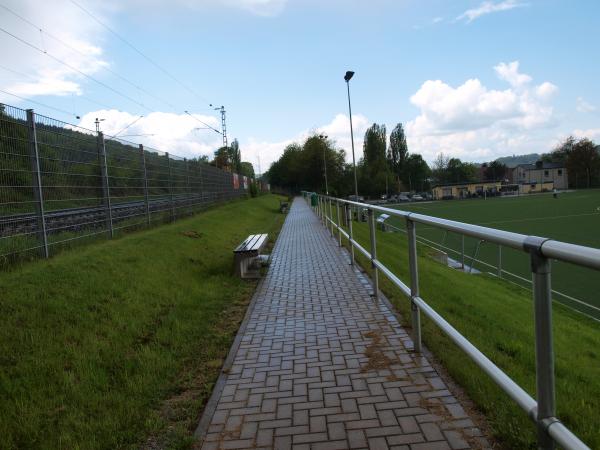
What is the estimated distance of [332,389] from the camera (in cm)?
366

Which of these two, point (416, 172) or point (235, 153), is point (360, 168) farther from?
point (235, 153)

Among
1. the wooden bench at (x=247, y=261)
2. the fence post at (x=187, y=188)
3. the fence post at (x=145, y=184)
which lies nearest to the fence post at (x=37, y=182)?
the wooden bench at (x=247, y=261)

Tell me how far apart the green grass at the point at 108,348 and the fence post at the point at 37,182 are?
19.5 inches

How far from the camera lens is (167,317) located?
569 cm

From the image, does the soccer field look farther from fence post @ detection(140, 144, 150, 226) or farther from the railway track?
fence post @ detection(140, 144, 150, 226)

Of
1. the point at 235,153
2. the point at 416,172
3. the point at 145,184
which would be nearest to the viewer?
the point at 145,184

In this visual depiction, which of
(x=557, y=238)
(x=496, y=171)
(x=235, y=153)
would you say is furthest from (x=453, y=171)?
(x=557, y=238)

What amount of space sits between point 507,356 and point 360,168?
10387 centimetres

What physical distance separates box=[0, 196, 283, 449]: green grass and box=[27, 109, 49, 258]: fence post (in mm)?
495

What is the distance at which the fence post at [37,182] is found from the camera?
720 centimetres

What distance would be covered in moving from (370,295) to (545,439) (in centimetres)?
463

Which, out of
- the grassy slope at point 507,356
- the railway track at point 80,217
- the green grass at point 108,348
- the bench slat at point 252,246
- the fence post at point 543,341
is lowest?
the grassy slope at point 507,356

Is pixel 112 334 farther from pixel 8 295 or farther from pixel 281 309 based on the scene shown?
pixel 281 309

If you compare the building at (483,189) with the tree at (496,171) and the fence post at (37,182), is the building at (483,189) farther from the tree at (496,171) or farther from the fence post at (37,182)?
the fence post at (37,182)
